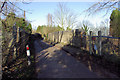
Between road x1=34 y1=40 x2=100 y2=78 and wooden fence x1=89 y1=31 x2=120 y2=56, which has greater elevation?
wooden fence x1=89 y1=31 x2=120 y2=56

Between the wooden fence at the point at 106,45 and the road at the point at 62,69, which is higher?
the wooden fence at the point at 106,45

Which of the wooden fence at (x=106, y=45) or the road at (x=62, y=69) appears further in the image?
the wooden fence at (x=106, y=45)

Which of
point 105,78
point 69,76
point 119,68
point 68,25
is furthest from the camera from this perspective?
point 68,25

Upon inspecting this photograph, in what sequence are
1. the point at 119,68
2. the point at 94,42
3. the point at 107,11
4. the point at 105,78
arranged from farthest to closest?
1. the point at 107,11
2. the point at 94,42
3. the point at 119,68
4. the point at 105,78

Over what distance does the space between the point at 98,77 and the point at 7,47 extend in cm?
404

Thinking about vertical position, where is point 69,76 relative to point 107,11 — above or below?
below

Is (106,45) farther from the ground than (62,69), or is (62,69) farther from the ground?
(106,45)

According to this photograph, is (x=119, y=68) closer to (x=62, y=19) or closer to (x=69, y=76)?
(x=69, y=76)

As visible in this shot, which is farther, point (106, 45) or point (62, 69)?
point (106, 45)

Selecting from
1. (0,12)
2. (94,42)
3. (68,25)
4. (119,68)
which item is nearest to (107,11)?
(94,42)

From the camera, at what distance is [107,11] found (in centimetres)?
953

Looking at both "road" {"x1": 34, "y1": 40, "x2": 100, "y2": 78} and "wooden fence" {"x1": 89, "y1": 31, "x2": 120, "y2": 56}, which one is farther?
"wooden fence" {"x1": 89, "y1": 31, "x2": 120, "y2": 56}

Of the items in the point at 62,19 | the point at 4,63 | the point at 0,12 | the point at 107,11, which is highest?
the point at 62,19

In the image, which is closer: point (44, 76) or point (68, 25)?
point (44, 76)
